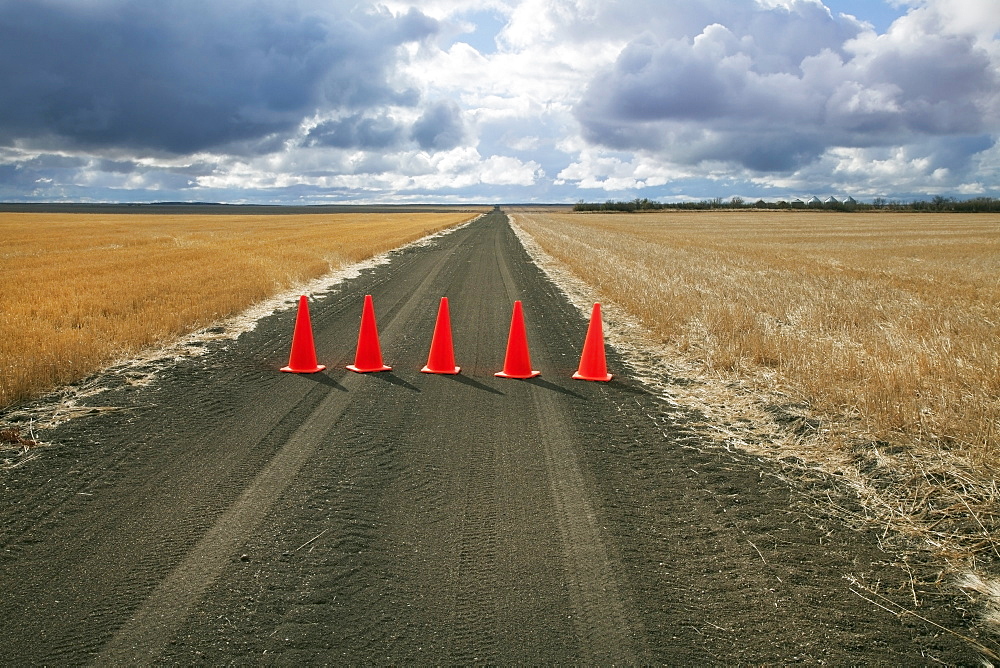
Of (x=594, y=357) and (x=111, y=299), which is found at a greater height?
(x=111, y=299)

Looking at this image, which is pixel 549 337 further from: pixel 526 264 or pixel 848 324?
pixel 526 264

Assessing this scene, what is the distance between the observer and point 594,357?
7.14 meters

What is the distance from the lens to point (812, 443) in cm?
488

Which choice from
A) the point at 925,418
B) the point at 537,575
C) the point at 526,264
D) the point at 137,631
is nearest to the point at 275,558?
the point at 137,631

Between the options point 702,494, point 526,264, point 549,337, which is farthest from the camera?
point 526,264

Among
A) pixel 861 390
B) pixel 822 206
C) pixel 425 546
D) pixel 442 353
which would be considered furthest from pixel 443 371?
pixel 822 206

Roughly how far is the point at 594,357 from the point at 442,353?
1725 millimetres

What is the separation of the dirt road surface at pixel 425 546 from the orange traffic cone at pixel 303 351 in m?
1.24

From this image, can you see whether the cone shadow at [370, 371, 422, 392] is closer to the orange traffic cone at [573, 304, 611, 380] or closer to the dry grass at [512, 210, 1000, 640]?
the orange traffic cone at [573, 304, 611, 380]

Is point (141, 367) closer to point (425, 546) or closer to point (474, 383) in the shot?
point (474, 383)

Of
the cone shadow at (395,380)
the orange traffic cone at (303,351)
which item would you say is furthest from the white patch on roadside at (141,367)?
the cone shadow at (395,380)

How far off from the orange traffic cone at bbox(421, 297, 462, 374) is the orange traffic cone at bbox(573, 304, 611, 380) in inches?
56.1

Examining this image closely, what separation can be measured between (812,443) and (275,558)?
3908 millimetres

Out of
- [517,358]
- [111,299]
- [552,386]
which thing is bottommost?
[552,386]
